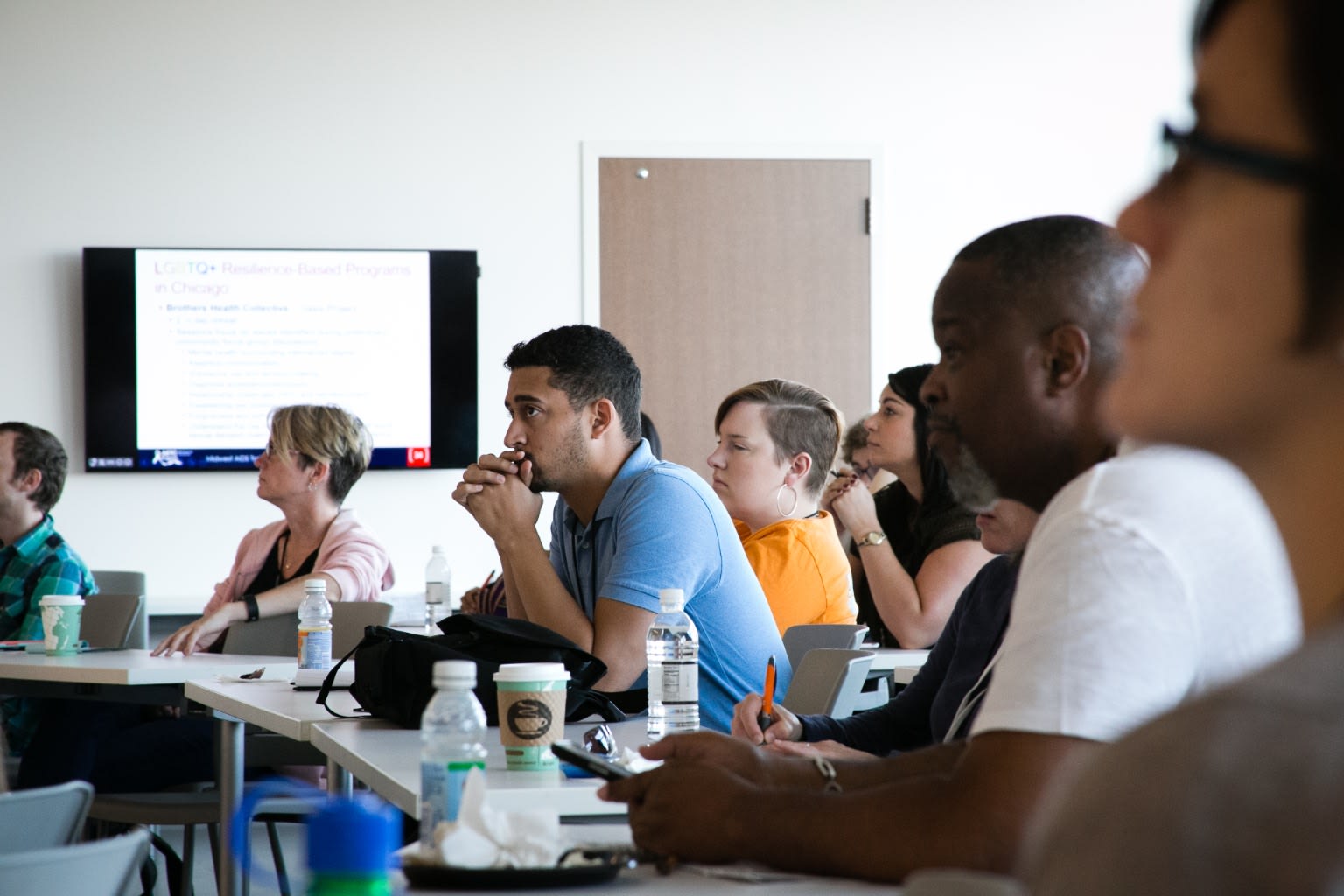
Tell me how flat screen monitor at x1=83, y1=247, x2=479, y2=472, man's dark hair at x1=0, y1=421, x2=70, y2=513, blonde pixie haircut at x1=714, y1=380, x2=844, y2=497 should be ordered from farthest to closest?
flat screen monitor at x1=83, y1=247, x2=479, y2=472 < man's dark hair at x1=0, y1=421, x2=70, y2=513 < blonde pixie haircut at x1=714, y1=380, x2=844, y2=497

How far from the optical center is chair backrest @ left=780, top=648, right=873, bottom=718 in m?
2.40

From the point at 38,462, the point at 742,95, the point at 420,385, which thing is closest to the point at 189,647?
the point at 38,462

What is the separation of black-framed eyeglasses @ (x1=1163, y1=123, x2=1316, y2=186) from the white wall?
17.2 ft

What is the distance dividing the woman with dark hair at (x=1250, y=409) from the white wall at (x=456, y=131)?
5.21 m

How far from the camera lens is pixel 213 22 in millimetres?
5695

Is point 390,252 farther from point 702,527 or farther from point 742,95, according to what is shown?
point 702,527

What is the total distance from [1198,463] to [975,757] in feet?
1.01

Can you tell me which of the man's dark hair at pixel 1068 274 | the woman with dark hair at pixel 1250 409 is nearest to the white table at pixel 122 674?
the man's dark hair at pixel 1068 274

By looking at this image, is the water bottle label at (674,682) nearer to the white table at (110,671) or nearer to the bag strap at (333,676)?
the bag strap at (333,676)

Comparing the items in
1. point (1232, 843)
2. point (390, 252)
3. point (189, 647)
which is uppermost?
point (390, 252)

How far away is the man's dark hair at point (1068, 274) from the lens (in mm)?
1415

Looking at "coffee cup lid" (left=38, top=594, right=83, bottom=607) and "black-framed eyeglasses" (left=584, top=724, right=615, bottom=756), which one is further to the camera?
"coffee cup lid" (left=38, top=594, right=83, bottom=607)

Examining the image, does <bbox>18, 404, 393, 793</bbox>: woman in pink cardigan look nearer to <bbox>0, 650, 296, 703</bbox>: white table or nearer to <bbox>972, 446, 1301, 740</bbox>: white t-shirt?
<bbox>0, 650, 296, 703</bbox>: white table

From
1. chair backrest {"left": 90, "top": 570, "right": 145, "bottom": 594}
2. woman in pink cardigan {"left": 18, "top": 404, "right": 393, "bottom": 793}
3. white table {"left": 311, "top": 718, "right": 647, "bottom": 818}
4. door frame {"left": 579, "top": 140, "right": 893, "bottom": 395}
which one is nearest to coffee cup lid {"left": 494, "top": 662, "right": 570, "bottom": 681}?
white table {"left": 311, "top": 718, "right": 647, "bottom": 818}
